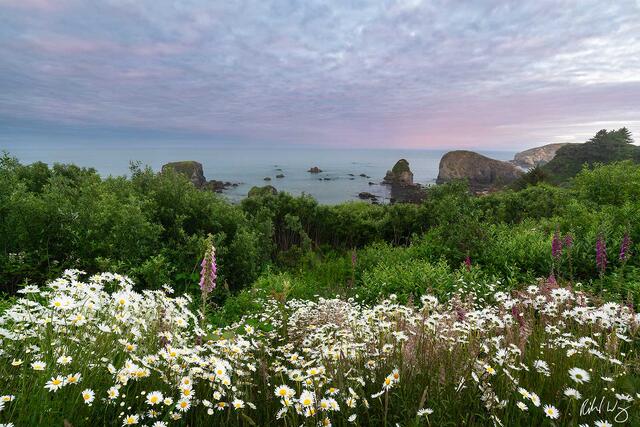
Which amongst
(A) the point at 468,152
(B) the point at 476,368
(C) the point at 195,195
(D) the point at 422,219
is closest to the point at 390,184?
(A) the point at 468,152

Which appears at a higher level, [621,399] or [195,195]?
Result: [195,195]

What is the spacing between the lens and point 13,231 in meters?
7.04

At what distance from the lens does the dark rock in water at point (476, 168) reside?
90363 millimetres

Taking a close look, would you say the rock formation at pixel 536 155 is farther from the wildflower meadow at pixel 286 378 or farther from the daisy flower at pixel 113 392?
the daisy flower at pixel 113 392

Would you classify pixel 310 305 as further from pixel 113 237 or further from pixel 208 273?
pixel 113 237

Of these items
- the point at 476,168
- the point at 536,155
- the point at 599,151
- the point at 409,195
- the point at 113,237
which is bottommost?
the point at 409,195

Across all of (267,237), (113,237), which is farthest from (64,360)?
(267,237)

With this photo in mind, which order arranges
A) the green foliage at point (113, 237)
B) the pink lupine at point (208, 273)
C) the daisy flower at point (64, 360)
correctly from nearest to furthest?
the daisy flower at point (64, 360)
the pink lupine at point (208, 273)
the green foliage at point (113, 237)

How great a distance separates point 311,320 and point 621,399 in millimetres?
3208

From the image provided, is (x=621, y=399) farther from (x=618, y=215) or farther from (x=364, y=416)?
(x=618, y=215)

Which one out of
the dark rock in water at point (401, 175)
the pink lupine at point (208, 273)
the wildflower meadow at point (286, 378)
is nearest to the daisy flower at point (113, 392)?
the wildflower meadow at point (286, 378)
